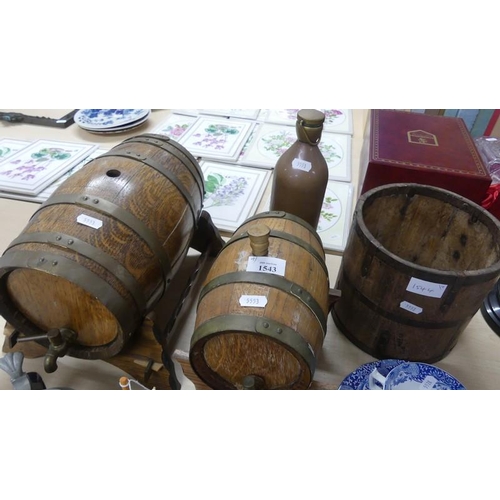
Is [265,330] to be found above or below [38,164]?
above

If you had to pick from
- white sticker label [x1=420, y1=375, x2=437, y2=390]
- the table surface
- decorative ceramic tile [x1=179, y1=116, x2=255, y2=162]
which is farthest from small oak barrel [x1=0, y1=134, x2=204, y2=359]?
decorative ceramic tile [x1=179, y1=116, x2=255, y2=162]

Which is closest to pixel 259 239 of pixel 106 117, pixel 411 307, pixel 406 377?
pixel 411 307

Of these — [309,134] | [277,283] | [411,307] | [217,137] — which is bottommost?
[217,137]

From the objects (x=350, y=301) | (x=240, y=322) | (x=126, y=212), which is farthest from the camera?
(x=350, y=301)

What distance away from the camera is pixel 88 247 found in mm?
1071

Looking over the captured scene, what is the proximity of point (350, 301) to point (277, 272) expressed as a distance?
18.0 inches

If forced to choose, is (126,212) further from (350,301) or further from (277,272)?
(350,301)

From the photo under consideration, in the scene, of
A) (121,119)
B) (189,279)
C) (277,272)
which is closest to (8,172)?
(121,119)

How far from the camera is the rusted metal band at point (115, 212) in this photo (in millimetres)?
1146

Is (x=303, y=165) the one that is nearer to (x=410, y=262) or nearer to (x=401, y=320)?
(x=410, y=262)

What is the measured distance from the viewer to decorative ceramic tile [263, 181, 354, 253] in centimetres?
195

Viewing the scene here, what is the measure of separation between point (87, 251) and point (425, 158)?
1.59 meters

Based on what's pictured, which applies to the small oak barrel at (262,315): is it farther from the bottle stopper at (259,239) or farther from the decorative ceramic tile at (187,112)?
the decorative ceramic tile at (187,112)

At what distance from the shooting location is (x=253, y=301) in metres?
1.01
